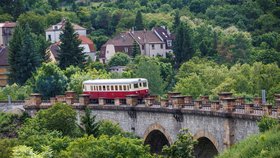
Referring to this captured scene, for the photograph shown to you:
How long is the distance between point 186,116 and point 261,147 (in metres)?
15.0

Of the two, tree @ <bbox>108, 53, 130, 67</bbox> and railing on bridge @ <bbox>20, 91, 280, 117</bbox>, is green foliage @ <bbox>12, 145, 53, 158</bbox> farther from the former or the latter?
tree @ <bbox>108, 53, 130, 67</bbox>

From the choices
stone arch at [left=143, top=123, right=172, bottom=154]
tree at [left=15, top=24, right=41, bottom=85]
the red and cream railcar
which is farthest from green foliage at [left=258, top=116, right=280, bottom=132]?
tree at [left=15, top=24, right=41, bottom=85]

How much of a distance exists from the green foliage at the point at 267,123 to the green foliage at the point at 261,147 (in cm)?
96

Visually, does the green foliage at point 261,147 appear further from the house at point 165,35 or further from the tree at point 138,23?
the tree at point 138,23

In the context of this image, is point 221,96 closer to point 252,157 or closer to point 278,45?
point 252,157

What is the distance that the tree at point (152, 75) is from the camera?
341 feet

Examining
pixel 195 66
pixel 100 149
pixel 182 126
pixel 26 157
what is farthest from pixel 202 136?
pixel 195 66

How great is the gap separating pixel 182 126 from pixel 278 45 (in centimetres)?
7326

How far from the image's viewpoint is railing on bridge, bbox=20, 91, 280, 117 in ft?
158

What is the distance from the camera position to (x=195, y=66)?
110m

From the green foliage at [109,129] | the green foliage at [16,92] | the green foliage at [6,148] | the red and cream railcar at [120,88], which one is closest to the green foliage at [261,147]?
the green foliage at [6,148]

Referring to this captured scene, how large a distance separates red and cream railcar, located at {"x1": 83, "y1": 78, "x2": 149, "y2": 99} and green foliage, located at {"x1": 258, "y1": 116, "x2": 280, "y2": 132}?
2029 centimetres

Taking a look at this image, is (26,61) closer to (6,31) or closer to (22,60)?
(22,60)

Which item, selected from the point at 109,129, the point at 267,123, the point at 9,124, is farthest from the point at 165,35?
the point at 267,123
